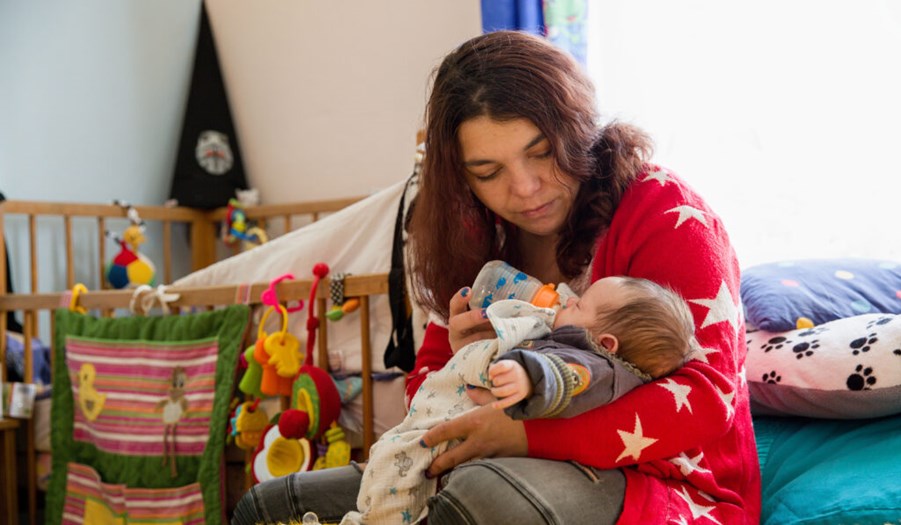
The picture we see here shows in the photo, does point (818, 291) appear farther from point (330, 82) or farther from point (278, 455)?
point (330, 82)

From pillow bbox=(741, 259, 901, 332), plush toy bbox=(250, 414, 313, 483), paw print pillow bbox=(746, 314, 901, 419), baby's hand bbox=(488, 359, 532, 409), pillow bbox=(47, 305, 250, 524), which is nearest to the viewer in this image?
baby's hand bbox=(488, 359, 532, 409)

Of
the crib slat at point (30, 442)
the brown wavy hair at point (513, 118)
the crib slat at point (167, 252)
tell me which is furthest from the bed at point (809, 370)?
the crib slat at point (167, 252)

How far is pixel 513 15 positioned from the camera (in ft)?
6.92

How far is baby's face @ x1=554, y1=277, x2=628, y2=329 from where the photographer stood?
96cm

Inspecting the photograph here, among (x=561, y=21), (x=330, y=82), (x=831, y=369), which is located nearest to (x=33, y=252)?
(x=330, y=82)

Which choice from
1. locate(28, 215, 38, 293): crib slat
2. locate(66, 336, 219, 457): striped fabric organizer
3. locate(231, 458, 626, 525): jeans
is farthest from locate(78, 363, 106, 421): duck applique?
locate(231, 458, 626, 525): jeans

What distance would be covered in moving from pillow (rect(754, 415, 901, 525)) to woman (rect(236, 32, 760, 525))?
0.21 feet

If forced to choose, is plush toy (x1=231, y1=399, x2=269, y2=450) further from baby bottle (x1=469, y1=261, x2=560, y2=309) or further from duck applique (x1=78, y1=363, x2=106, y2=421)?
baby bottle (x1=469, y1=261, x2=560, y2=309)

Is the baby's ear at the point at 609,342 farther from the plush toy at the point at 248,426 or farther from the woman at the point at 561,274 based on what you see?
the plush toy at the point at 248,426

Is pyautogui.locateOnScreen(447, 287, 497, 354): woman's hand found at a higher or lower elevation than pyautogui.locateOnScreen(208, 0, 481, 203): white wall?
lower

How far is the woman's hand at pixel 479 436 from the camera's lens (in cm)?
96

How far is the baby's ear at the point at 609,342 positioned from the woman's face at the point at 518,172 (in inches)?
10.6

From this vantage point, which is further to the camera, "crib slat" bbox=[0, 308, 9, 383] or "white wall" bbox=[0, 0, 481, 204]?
"white wall" bbox=[0, 0, 481, 204]

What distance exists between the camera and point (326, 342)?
6.02ft
